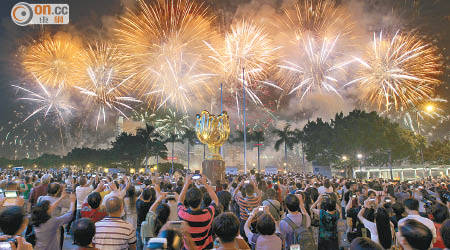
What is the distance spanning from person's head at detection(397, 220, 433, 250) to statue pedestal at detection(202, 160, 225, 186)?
699 inches

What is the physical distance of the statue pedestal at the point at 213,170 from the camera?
68.5 feet

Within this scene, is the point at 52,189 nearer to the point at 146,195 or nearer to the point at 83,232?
the point at 146,195

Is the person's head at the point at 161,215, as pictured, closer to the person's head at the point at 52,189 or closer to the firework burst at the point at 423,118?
the person's head at the point at 52,189

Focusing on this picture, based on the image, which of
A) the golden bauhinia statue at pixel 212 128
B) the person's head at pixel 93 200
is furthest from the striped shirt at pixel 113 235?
the golden bauhinia statue at pixel 212 128

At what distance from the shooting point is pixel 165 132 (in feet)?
252

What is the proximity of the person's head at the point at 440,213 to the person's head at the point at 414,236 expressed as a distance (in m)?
2.91

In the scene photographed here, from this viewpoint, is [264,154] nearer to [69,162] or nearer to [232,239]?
[69,162]

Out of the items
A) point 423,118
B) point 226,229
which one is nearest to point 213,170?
point 226,229

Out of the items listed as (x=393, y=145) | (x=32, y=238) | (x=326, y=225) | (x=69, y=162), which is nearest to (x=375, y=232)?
(x=326, y=225)

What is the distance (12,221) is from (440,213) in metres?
7.13

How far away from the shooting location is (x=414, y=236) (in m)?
3.35

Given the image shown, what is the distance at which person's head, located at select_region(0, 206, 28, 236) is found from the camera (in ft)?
12.6

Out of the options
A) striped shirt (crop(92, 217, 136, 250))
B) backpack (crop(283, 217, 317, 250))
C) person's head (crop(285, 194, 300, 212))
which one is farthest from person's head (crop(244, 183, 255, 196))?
striped shirt (crop(92, 217, 136, 250))

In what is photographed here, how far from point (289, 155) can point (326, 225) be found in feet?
386
